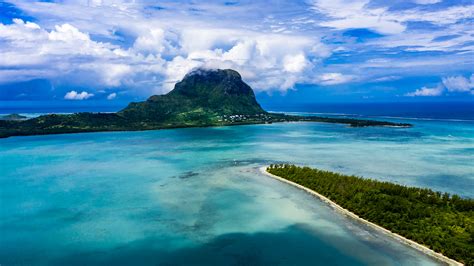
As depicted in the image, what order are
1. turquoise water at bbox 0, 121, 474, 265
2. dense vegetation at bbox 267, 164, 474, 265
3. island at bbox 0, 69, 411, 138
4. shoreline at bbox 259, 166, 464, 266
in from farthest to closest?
island at bbox 0, 69, 411, 138, turquoise water at bbox 0, 121, 474, 265, dense vegetation at bbox 267, 164, 474, 265, shoreline at bbox 259, 166, 464, 266

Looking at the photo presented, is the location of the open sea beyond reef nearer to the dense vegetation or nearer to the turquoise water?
the turquoise water

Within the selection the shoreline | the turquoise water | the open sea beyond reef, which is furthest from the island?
the shoreline

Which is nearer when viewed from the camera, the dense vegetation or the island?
the dense vegetation

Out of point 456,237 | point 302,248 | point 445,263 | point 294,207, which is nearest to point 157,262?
point 302,248

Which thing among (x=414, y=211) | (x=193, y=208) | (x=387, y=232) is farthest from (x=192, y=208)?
(x=414, y=211)

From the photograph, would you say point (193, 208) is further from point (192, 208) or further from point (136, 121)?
point (136, 121)

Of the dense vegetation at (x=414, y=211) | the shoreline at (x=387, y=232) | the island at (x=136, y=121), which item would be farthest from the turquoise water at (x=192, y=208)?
the island at (x=136, y=121)

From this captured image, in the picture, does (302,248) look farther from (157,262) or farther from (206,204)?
(206,204)
